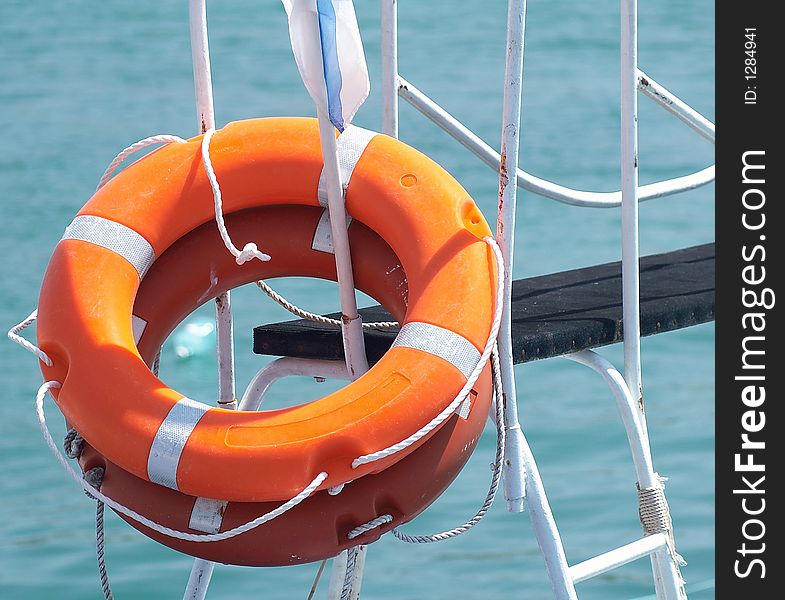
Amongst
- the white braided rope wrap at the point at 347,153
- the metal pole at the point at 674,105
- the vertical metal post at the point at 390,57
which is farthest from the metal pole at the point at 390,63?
the metal pole at the point at 674,105

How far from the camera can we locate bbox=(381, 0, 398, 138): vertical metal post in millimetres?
1617

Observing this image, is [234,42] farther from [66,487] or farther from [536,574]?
[536,574]

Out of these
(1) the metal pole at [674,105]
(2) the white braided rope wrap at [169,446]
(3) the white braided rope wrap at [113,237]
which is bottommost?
(2) the white braided rope wrap at [169,446]

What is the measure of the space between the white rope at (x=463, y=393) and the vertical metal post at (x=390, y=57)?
0.94ft

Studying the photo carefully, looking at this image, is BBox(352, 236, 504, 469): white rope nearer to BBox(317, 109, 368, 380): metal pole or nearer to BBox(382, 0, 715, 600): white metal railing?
BBox(382, 0, 715, 600): white metal railing

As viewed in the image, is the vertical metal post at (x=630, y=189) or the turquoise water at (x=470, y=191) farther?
the turquoise water at (x=470, y=191)

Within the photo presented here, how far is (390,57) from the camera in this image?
1629mm

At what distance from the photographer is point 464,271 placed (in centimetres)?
145

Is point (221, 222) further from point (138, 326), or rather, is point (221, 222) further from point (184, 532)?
point (184, 532)

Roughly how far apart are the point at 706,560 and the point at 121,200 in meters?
2.30

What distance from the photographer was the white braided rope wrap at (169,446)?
1.37m

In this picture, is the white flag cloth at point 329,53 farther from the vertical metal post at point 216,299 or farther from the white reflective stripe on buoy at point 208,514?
the white reflective stripe on buoy at point 208,514

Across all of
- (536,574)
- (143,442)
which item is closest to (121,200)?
(143,442)

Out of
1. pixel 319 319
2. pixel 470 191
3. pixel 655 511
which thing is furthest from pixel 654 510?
pixel 470 191
